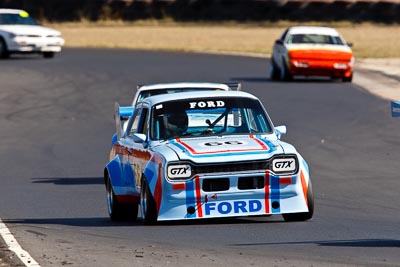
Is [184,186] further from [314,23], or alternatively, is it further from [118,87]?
[314,23]

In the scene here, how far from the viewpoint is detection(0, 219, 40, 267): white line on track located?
9.23 m

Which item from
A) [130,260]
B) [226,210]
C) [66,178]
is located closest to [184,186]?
[226,210]

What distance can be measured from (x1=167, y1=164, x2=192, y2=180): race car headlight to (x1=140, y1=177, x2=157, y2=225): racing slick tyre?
31 centimetres

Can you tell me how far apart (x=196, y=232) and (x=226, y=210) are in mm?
363

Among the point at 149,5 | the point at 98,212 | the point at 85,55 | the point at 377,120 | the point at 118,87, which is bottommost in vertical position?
the point at 149,5

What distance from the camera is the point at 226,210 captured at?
1136 cm

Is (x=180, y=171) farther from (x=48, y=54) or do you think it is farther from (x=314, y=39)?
(x=48, y=54)

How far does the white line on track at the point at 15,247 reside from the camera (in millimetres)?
9234

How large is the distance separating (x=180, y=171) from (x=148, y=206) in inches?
18.1

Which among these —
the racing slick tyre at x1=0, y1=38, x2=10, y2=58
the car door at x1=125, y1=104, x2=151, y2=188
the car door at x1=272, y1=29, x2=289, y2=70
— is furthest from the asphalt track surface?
the racing slick tyre at x1=0, y1=38, x2=10, y2=58

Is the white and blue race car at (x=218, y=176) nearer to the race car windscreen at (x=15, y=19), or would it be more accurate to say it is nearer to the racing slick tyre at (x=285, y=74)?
the racing slick tyre at (x=285, y=74)

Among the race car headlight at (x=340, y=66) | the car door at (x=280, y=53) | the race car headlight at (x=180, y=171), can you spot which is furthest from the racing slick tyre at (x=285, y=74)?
the race car headlight at (x=180, y=171)

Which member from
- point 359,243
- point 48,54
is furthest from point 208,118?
point 48,54

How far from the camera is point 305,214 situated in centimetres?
1168
